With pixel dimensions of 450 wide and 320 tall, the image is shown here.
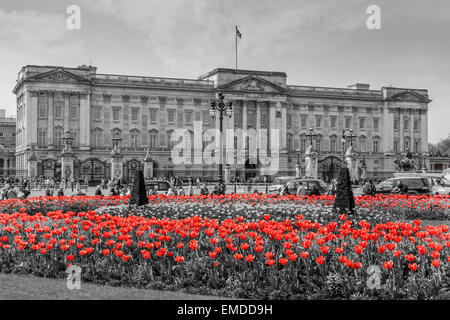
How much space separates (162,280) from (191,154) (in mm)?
63860

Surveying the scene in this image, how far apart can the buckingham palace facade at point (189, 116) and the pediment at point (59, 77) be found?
12cm

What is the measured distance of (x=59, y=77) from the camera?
67.7m

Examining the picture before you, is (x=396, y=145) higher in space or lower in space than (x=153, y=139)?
lower

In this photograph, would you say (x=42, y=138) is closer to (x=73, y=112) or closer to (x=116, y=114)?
(x=73, y=112)

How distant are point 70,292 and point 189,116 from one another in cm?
6553

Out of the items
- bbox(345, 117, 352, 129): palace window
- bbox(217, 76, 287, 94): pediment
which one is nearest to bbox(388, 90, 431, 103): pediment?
bbox(345, 117, 352, 129): palace window

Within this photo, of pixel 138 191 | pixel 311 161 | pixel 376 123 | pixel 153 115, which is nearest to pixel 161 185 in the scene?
pixel 138 191

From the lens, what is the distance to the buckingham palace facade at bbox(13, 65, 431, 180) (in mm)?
67750

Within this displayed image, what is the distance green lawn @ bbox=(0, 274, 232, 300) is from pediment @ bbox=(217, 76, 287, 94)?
65719mm

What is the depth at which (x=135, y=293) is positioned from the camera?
8.77m

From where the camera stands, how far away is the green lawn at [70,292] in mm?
8477

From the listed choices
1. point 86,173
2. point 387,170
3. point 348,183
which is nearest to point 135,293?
point 348,183
